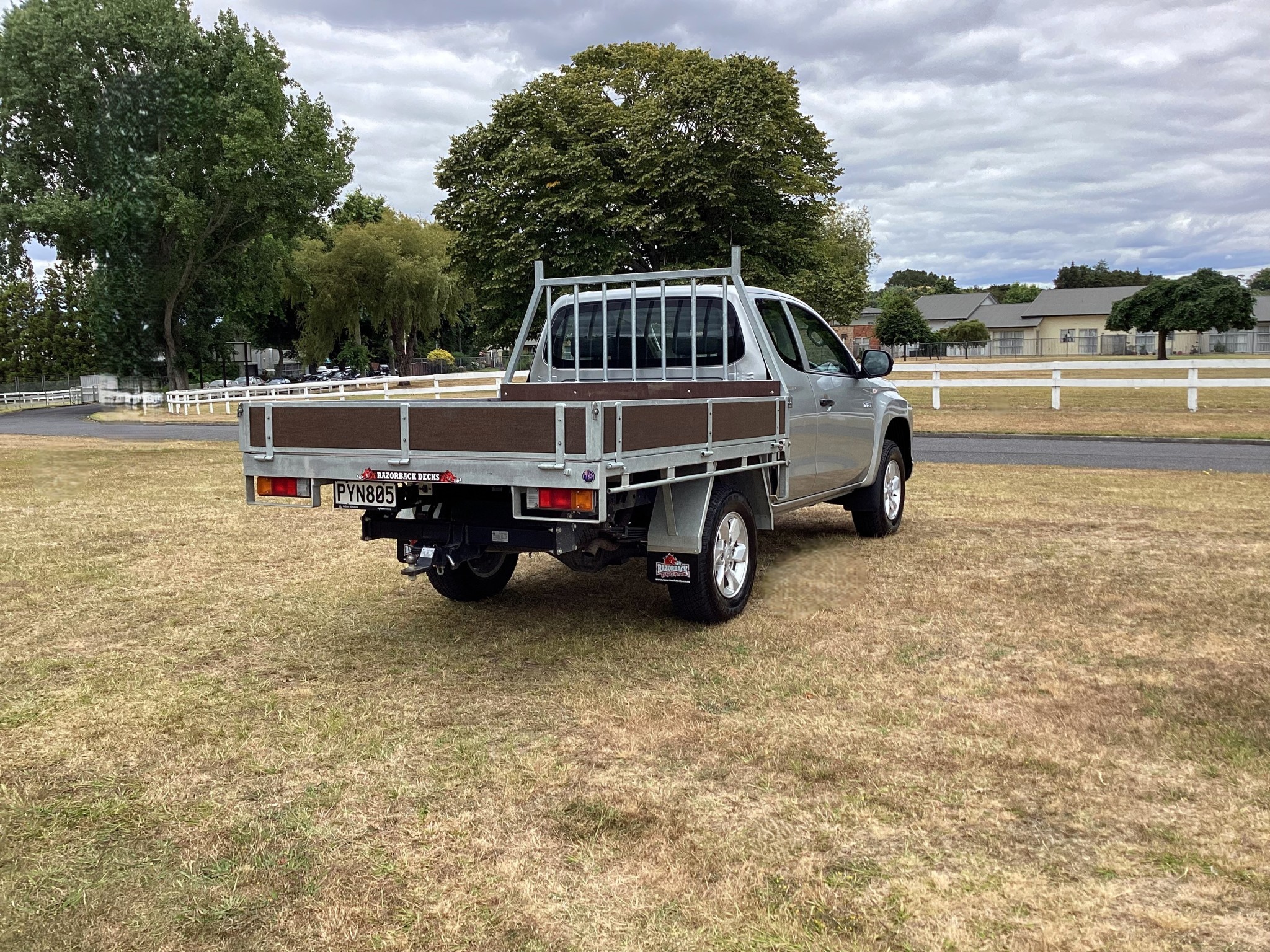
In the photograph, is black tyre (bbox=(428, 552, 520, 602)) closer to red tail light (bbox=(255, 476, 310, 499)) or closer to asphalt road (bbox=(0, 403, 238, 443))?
red tail light (bbox=(255, 476, 310, 499))

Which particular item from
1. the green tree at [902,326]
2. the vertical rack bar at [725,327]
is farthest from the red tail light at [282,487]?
the green tree at [902,326]

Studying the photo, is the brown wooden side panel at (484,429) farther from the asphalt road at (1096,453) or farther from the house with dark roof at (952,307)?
the house with dark roof at (952,307)

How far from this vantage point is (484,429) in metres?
5.07

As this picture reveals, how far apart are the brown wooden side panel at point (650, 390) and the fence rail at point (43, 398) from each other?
60.3 metres

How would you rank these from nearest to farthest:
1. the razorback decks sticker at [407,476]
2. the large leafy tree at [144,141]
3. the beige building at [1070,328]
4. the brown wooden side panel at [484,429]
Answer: the brown wooden side panel at [484,429], the razorback decks sticker at [407,476], the large leafy tree at [144,141], the beige building at [1070,328]

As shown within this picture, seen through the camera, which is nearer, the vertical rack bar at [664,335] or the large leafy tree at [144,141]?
the vertical rack bar at [664,335]

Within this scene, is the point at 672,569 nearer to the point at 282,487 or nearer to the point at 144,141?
the point at 282,487

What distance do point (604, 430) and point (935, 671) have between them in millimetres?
2084

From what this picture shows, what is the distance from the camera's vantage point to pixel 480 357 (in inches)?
3182

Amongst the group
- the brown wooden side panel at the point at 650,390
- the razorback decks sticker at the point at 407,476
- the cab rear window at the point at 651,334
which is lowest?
the razorback decks sticker at the point at 407,476

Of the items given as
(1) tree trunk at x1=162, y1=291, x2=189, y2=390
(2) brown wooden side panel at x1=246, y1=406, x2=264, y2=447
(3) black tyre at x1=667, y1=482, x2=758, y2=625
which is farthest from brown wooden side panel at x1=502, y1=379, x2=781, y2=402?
(1) tree trunk at x1=162, y1=291, x2=189, y2=390

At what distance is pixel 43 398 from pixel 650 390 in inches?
2504

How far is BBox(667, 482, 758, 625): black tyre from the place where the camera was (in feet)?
19.6

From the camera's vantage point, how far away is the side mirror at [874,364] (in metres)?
8.34
